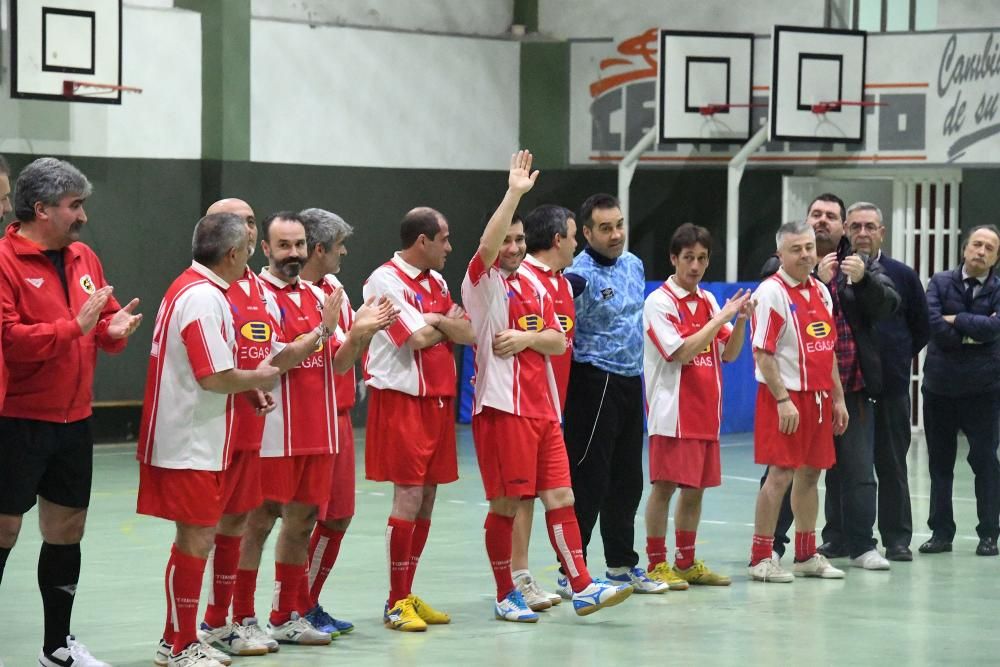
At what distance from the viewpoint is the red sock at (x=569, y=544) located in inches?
287

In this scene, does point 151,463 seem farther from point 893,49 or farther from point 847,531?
point 893,49

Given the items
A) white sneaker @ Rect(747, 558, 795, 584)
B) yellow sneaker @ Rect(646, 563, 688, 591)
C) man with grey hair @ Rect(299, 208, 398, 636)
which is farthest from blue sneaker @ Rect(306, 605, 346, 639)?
white sneaker @ Rect(747, 558, 795, 584)

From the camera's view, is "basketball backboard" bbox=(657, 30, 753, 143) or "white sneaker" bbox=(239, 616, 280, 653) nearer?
"white sneaker" bbox=(239, 616, 280, 653)

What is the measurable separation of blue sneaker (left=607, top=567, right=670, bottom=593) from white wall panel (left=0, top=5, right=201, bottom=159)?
29.4ft

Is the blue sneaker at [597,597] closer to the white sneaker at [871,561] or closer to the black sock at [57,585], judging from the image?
the black sock at [57,585]

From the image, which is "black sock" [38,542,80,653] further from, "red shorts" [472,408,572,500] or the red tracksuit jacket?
"red shorts" [472,408,572,500]

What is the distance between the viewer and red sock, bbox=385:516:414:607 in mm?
7223

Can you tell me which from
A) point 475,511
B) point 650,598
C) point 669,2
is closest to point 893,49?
point 669,2

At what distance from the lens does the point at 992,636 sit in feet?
23.7

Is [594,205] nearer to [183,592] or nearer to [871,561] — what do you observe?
[871,561]

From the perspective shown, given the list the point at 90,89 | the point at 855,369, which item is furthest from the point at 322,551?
the point at 90,89

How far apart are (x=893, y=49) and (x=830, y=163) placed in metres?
1.37

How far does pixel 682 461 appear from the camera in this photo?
27.4 feet

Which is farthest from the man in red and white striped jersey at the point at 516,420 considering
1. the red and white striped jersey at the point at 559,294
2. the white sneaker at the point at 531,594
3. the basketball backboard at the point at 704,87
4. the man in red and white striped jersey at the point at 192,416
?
the basketball backboard at the point at 704,87
